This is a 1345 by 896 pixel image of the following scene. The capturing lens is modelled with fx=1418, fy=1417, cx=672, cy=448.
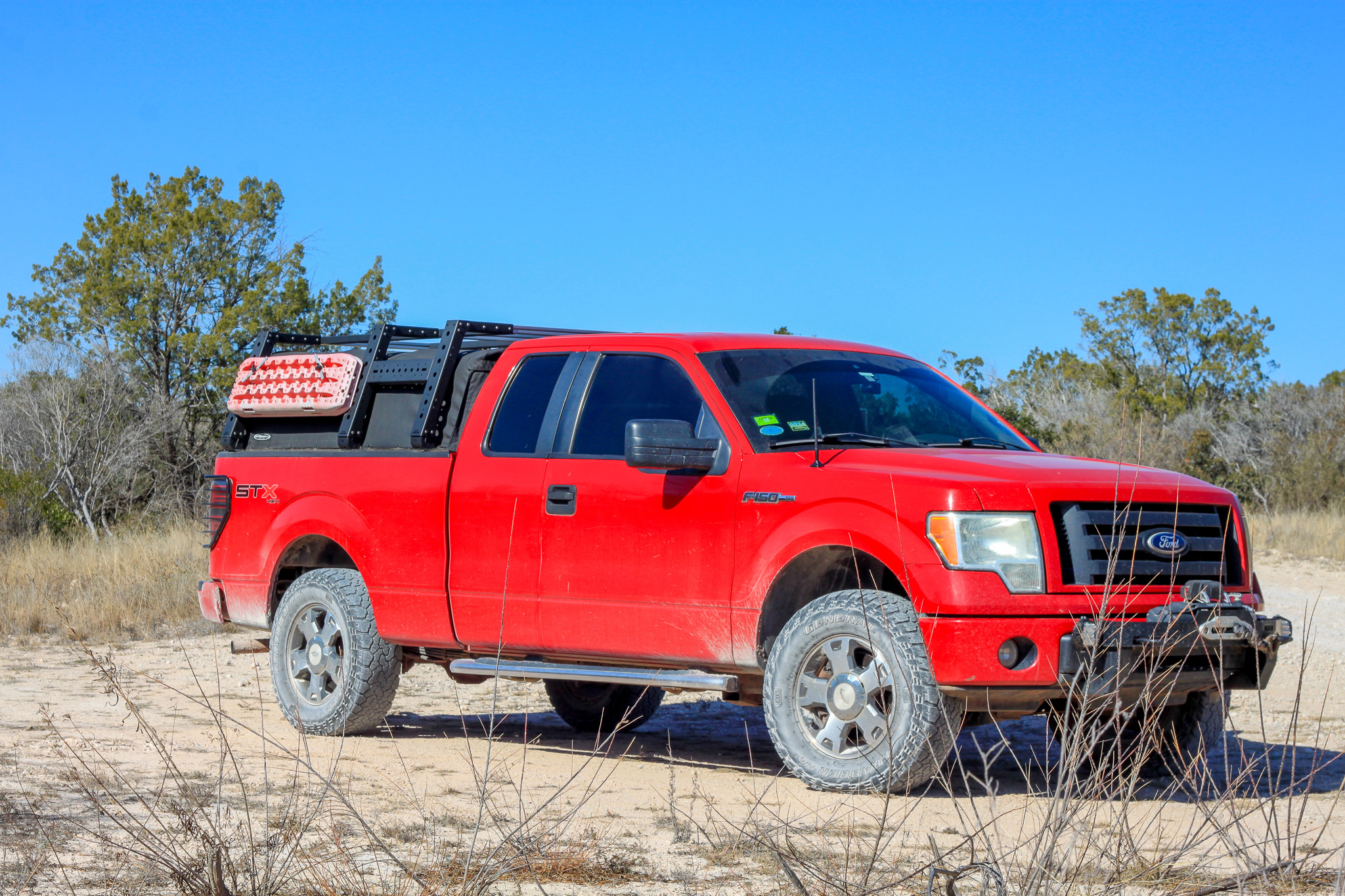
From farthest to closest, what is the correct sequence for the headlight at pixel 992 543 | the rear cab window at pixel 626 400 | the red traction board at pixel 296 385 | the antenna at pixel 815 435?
the red traction board at pixel 296 385 < the rear cab window at pixel 626 400 < the antenna at pixel 815 435 < the headlight at pixel 992 543

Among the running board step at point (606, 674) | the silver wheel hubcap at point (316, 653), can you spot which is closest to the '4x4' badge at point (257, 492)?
the silver wheel hubcap at point (316, 653)

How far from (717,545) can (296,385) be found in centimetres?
320

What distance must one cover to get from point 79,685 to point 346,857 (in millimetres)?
6801

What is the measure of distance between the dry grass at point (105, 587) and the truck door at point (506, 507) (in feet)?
19.2

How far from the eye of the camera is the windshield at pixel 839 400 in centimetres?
641

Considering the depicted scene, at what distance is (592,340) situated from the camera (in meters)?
7.02

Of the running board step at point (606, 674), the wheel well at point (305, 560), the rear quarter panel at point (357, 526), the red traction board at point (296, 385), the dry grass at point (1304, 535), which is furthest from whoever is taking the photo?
the dry grass at point (1304, 535)

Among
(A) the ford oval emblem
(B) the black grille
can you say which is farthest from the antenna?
(A) the ford oval emblem

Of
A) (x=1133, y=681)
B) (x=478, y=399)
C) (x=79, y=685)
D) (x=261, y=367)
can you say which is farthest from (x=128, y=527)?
(x=1133, y=681)

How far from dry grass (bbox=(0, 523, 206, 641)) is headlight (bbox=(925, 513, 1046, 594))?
27.9ft

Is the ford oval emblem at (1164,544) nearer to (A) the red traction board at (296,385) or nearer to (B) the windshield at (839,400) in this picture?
(B) the windshield at (839,400)

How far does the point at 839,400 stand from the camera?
260 inches

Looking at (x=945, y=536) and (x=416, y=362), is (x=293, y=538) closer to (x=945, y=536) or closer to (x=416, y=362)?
(x=416, y=362)

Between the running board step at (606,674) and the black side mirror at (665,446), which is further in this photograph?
the running board step at (606,674)
